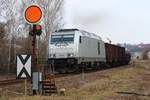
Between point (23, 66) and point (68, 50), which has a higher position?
point (68, 50)

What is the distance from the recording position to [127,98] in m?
15.3

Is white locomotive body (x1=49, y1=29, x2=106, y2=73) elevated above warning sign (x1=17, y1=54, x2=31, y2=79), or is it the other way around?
white locomotive body (x1=49, y1=29, x2=106, y2=73)

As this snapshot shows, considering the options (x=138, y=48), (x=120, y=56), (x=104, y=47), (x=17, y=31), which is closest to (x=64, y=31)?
(x=104, y=47)

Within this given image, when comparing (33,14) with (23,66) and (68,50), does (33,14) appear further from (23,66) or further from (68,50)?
(68,50)

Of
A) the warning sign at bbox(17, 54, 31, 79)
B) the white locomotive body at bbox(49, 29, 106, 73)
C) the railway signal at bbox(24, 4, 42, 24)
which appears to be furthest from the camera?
the white locomotive body at bbox(49, 29, 106, 73)

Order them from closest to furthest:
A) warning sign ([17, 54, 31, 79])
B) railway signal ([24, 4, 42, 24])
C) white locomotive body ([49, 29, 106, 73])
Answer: railway signal ([24, 4, 42, 24])
warning sign ([17, 54, 31, 79])
white locomotive body ([49, 29, 106, 73])

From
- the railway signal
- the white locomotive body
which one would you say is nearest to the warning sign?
the railway signal

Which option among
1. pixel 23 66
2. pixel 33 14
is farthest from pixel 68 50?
pixel 33 14

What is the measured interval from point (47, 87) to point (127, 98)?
3.05m

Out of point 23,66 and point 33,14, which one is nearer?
point 33,14

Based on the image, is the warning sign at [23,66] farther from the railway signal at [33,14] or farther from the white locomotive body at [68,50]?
the white locomotive body at [68,50]

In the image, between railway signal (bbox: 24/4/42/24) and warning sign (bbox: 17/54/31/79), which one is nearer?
railway signal (bbox: 24/4/42/24)

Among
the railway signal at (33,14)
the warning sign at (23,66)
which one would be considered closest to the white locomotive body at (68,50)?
the warning sign at (23,66)

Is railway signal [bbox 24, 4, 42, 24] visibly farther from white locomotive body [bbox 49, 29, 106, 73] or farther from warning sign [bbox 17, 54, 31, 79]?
white locomotive body [bbox 49, 29, 106, 73]
